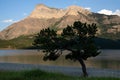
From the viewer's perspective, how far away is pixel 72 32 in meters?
42.2

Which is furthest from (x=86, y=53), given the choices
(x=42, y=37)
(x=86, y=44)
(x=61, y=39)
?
(x=42, y=37)

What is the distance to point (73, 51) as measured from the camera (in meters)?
43.0

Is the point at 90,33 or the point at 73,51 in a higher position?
the point at 90,33

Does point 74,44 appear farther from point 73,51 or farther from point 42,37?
point 42,37

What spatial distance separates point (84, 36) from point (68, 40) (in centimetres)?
264

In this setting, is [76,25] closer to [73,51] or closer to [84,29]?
[84,29]

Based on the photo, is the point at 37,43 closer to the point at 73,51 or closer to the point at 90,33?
the point at 73,51

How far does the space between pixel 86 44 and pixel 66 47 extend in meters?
3.22

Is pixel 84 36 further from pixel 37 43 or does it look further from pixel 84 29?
pixel 37 43

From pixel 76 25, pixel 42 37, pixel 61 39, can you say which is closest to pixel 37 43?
pixel 42 37

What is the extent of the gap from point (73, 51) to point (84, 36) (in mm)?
2973

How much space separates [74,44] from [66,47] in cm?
138

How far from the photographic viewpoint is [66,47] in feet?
142

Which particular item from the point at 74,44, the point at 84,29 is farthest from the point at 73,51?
the point at 84,29
